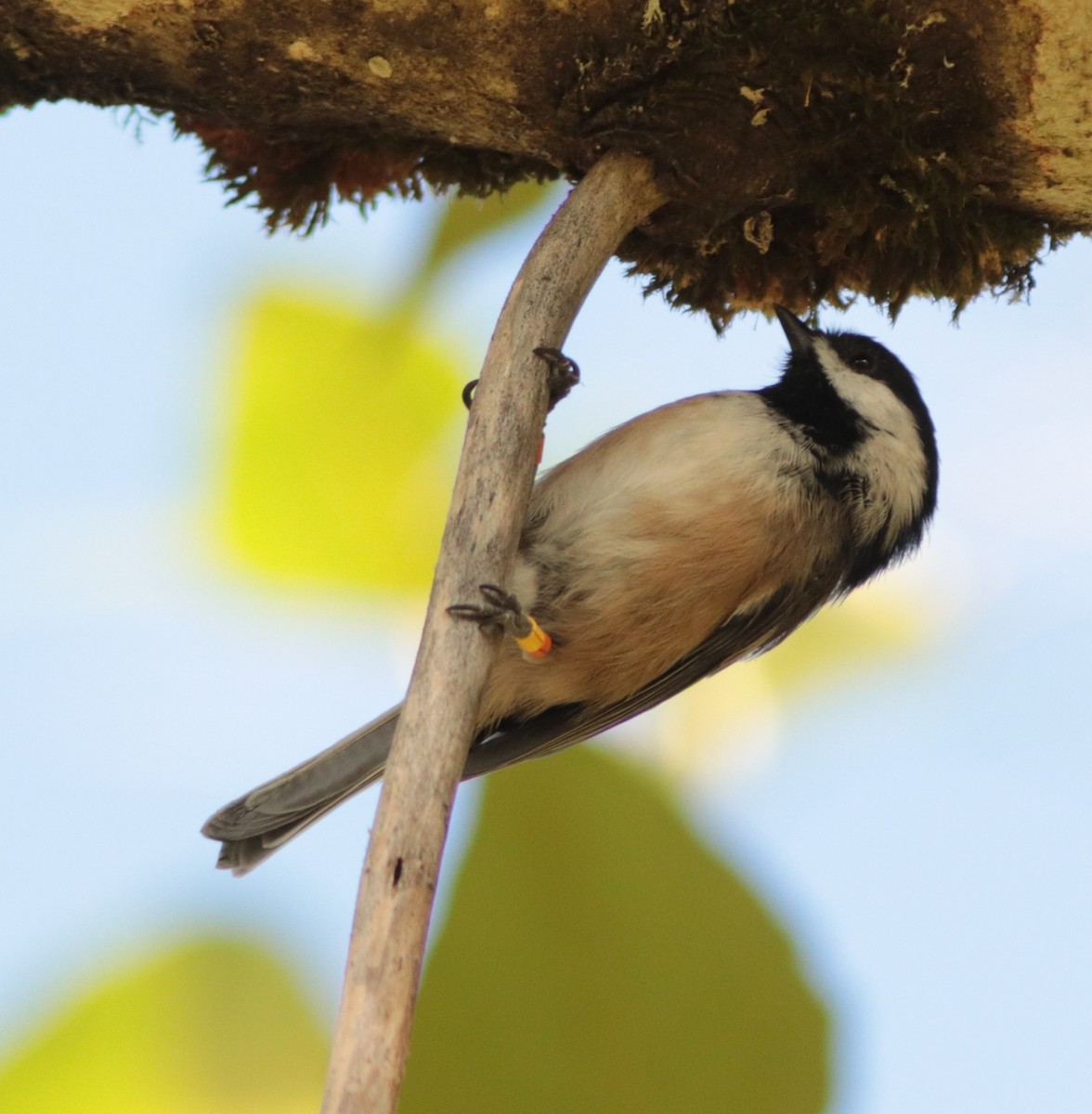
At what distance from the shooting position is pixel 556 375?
4.54 feet

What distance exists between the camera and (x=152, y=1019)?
243cm

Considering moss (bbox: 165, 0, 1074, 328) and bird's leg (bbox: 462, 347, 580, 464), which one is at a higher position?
moss (bbox: 165, 0, 1074, 328)

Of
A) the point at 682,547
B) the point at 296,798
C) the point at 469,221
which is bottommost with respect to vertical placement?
the point at 296,798

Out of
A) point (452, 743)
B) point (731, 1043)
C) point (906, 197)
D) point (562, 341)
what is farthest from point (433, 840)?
point (731, 1043)

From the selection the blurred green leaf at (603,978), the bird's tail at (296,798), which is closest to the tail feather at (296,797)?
the bird's tail at (296,798)

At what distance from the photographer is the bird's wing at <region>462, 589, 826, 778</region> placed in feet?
6.17

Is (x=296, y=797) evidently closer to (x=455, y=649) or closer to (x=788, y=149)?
(x=455, y=649)

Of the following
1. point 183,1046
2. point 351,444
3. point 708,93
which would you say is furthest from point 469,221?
point 183,1046

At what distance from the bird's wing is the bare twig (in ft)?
2.21

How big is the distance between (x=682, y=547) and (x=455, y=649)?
645 millimetres

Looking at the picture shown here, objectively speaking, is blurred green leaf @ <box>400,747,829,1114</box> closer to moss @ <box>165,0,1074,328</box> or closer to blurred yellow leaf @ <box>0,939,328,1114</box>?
blurred yellow leaf @ <box>0,939,328,1114</box>

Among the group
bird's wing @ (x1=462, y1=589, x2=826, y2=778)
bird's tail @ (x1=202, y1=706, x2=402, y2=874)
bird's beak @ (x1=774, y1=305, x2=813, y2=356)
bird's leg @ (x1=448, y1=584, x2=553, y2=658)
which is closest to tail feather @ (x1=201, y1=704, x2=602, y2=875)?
bird's tail @ (x1=202, y1=706, x2=402, y2=874)

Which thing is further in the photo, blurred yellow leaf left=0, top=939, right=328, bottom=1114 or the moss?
blurred yellow leaf left=0, top=939, right=328, bottom=1114

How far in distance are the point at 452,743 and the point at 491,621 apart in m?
0.13
